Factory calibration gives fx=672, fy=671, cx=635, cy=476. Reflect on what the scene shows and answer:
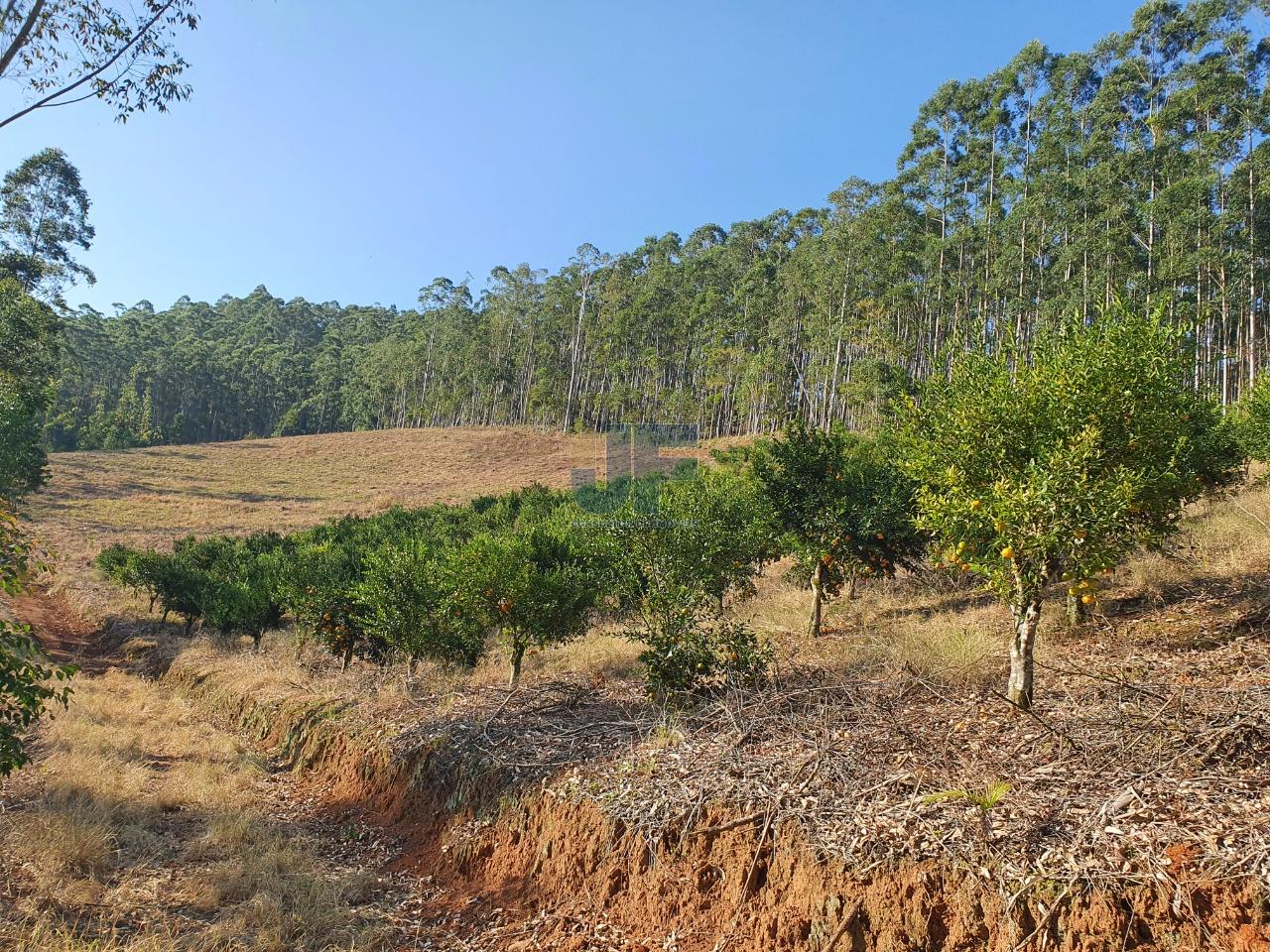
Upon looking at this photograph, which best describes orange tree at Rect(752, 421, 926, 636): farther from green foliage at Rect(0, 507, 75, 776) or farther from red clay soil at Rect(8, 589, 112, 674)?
red clay soil at Rect(8, 589, 112, 674)

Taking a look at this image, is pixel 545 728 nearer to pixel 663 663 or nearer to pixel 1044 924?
pixel 663 663

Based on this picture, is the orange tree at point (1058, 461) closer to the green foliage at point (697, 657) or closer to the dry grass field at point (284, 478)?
the green foliage at point (697, 657)

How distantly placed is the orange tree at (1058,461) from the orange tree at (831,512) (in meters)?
5.80

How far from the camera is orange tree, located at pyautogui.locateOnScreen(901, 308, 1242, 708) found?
6785 mm

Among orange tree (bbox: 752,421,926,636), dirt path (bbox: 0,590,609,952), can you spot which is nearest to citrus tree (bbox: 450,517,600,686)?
dirt path (bbox: 0,590,609,952)

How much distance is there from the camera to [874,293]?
46.2m

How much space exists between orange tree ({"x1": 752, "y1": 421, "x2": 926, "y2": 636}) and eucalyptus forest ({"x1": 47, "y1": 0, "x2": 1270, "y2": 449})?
1160 mm

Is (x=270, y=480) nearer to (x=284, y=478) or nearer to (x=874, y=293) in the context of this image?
(x=284, y=478)

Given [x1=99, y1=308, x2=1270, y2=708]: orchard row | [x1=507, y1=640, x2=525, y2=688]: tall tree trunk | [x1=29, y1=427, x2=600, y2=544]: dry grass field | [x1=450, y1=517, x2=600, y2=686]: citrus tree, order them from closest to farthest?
1. [x1=99, y1=308, x2=1270, y2=708]: orchard row
2. [x1=507, y1=640, x2=525, y2=688]: tall tree trunk
3. [x1=450, y1=517, x2=600, y2=686]: citrus tree
4. [x1=29, y1=427, x2=600, y2=544]: dry grass field

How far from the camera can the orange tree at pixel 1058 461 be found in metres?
6.79

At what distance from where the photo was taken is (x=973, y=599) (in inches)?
554

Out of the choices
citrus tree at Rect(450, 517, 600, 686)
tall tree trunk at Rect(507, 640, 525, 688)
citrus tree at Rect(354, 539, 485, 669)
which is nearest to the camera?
tall tree trunk at Rect(507, 640, 525, 688)

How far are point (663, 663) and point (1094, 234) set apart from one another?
37.0m

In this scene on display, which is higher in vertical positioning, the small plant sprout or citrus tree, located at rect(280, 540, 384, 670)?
the small plant sprout
